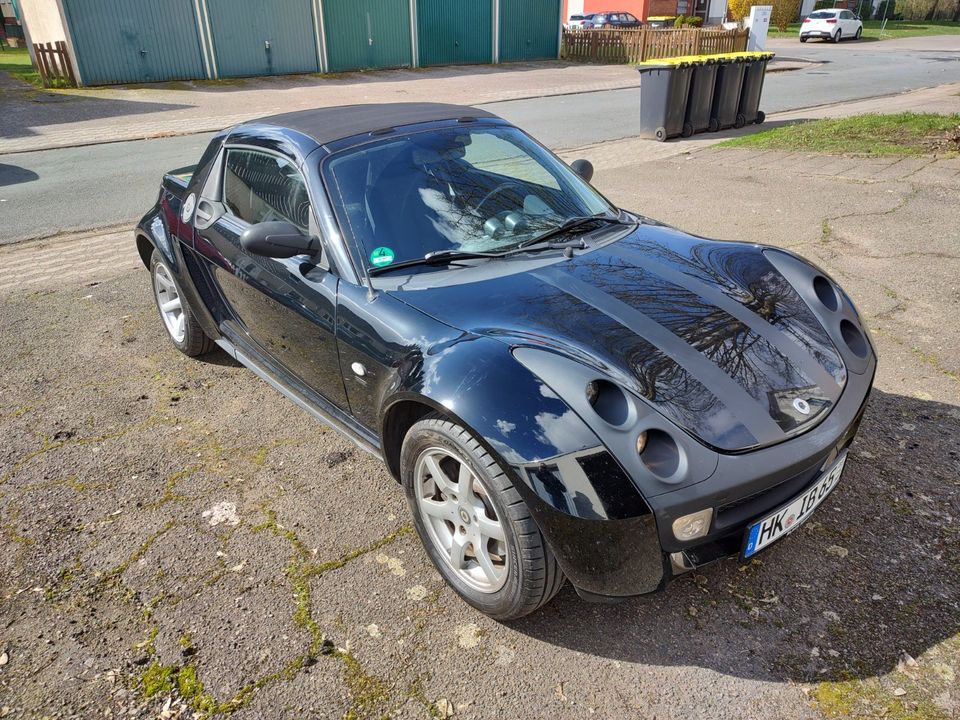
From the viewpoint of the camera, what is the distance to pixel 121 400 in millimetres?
4129

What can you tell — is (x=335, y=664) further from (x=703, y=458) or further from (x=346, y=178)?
(x=346, y=178)

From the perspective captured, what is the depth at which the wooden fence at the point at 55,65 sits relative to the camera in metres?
19.7

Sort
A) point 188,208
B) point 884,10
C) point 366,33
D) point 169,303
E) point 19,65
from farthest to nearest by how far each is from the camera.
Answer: point 884,10 < point 19,65 < point 366,33 < point 169,303 < point 188,208

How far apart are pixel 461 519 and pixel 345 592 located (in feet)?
1.89

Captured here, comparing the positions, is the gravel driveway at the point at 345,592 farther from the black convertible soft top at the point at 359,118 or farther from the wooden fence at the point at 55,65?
the wooden fence at the point at 55,65

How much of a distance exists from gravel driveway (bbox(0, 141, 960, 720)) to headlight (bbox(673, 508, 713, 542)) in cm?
52

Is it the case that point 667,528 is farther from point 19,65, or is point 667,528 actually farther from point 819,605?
point 19,65

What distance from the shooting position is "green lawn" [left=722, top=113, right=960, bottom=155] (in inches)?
387

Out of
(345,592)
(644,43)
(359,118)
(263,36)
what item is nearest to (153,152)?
(359,118)

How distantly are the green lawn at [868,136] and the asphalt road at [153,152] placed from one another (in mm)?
2664

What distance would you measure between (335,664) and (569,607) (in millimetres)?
850

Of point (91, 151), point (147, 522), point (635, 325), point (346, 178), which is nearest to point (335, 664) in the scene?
point (147, 522)

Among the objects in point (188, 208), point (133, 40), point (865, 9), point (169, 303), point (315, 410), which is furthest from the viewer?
point (865, 9)

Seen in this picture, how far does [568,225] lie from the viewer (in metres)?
3.33
